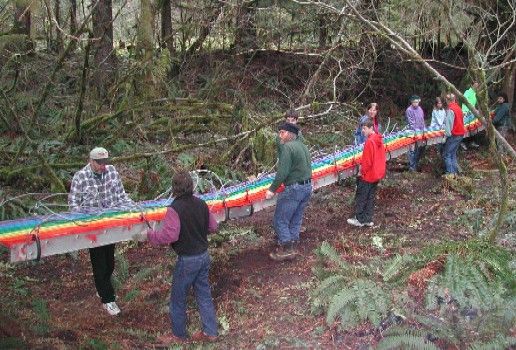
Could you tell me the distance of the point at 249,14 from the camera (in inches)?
634

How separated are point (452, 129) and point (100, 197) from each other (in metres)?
6.90

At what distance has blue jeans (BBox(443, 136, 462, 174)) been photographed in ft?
34.6

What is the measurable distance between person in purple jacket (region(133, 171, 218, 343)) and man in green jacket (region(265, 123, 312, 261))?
155cm

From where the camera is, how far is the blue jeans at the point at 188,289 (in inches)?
207

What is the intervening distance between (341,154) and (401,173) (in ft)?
9.43

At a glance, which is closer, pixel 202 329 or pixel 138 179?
pixel 202 329

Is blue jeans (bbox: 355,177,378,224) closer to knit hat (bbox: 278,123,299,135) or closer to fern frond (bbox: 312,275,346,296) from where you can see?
knit hat (bbox: 278,123,299,135)

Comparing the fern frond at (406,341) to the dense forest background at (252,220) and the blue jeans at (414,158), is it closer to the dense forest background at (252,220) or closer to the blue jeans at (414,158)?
the dense forest background at (252,220)

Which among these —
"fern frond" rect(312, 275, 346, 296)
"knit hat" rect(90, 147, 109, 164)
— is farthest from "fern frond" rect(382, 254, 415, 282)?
"knit hat" rect(90, 147, 109, 164)

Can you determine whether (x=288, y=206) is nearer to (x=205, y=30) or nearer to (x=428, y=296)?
(x=428, y=296)

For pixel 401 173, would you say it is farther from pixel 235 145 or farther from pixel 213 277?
pixel 213 277

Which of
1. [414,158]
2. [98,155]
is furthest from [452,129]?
[98,155]

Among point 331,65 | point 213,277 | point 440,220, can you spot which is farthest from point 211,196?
point 331,65

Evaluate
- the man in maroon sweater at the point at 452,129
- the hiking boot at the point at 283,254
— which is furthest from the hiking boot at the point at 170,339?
the man in maroon sweater at the point at 452,129
